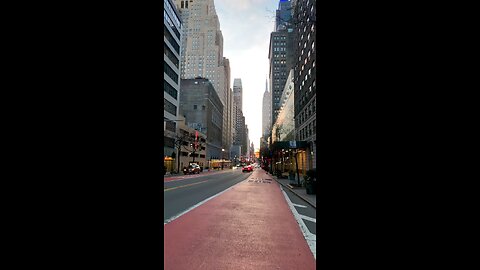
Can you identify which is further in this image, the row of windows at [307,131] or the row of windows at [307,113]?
the row of windows at [307,131]

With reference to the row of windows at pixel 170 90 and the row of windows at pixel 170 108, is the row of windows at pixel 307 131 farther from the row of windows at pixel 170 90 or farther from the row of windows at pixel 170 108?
the row of windows at pixel 170 90

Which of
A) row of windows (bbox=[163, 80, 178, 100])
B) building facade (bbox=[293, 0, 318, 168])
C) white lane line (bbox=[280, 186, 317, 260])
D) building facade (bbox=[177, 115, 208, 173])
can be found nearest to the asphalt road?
white lane line (bbox=[280, 186, 317, 260])

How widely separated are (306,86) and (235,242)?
38.1 meters

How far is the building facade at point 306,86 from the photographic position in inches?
1425

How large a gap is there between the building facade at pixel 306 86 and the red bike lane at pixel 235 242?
26.2 metres

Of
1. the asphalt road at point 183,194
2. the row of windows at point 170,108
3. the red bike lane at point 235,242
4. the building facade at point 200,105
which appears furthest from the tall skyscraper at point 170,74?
the building facade at point 200,105

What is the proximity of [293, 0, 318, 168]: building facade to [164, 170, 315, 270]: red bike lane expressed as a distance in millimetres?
26212

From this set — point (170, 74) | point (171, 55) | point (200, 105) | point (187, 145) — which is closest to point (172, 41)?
point (171, 55)

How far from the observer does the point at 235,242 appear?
230 inches
